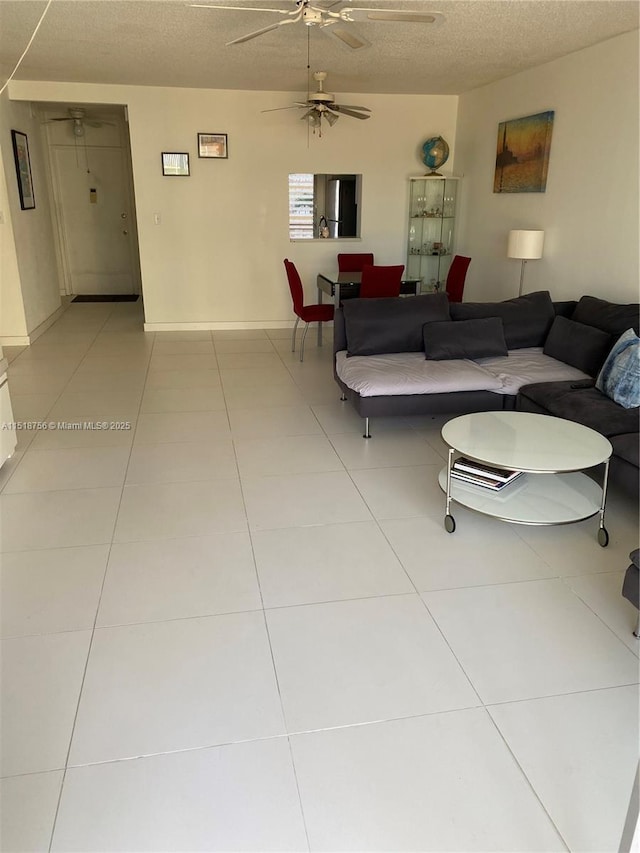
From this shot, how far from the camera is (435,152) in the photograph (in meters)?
6.93

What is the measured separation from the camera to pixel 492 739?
1.79 meters

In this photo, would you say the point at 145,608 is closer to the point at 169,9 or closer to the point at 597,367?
Answer: the point at 597,367

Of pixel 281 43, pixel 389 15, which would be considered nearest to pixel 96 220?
pixel 281 43

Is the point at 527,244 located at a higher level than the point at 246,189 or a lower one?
lower

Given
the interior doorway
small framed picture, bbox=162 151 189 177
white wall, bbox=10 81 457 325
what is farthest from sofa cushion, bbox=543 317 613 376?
the interior doorway

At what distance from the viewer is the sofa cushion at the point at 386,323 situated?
173 inches

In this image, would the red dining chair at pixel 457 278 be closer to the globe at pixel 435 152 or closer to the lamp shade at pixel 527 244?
the lamp shade at pixel 527 244

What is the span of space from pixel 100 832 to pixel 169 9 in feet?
13.7

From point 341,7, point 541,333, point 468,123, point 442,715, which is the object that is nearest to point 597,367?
point 541,333

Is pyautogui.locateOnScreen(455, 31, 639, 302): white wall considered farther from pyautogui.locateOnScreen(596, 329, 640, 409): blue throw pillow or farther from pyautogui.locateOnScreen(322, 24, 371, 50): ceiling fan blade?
pyautogui.locateOnScreen(322, 24, 371, 50): ceiling fan blade

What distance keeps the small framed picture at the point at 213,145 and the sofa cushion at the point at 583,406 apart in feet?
15.4

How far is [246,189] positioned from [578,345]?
4417mm

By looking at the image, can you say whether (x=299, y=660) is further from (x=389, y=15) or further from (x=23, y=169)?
(x=23, y=169)

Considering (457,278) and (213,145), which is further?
(213,145)
